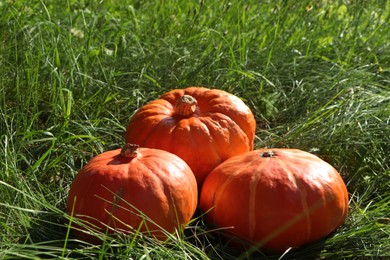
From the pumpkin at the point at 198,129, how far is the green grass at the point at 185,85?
0.25 metres

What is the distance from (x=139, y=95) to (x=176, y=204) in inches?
52.3

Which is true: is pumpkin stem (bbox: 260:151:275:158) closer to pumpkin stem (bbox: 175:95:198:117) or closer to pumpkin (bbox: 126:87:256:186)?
pumpkin (bbox: 126:87:256:186)

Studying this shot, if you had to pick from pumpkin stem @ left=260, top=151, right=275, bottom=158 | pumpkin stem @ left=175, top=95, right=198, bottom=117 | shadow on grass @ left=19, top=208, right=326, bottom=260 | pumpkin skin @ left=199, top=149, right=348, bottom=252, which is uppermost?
pumpkin stem @ left=175, top=95, right=198, bottom=117

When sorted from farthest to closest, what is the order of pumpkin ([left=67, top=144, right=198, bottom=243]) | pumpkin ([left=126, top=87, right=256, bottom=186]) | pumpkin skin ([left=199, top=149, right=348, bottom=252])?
pumpkin ([left=126, top=87, right=256, bottom=186])
pumpkin skin ([left=199, top=149, right=348, bottom=252])
pumpkin ([left=67, top=144, right=198, bottom=243])

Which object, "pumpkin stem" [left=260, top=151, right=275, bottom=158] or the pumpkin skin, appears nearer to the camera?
the pumpkin skin

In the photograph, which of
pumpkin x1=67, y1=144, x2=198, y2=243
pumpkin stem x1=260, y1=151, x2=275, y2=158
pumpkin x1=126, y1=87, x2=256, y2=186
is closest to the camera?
pumpkin x1=67, y1=144, x2=198, y2=243

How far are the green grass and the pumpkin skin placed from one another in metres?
0.07

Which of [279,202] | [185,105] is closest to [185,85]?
[185,105]

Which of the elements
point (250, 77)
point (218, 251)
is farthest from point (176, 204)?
point (250, 77)

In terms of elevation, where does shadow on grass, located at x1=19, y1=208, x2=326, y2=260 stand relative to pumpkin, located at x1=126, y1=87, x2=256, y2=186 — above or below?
below

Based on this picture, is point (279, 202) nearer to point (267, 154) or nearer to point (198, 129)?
point (267, 154)

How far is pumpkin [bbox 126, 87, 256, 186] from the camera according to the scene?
2881 mm

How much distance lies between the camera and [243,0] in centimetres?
448

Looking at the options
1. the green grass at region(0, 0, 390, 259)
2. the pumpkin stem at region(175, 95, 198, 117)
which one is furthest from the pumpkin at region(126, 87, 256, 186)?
the green grass at region(0, 0, 390, 259)
